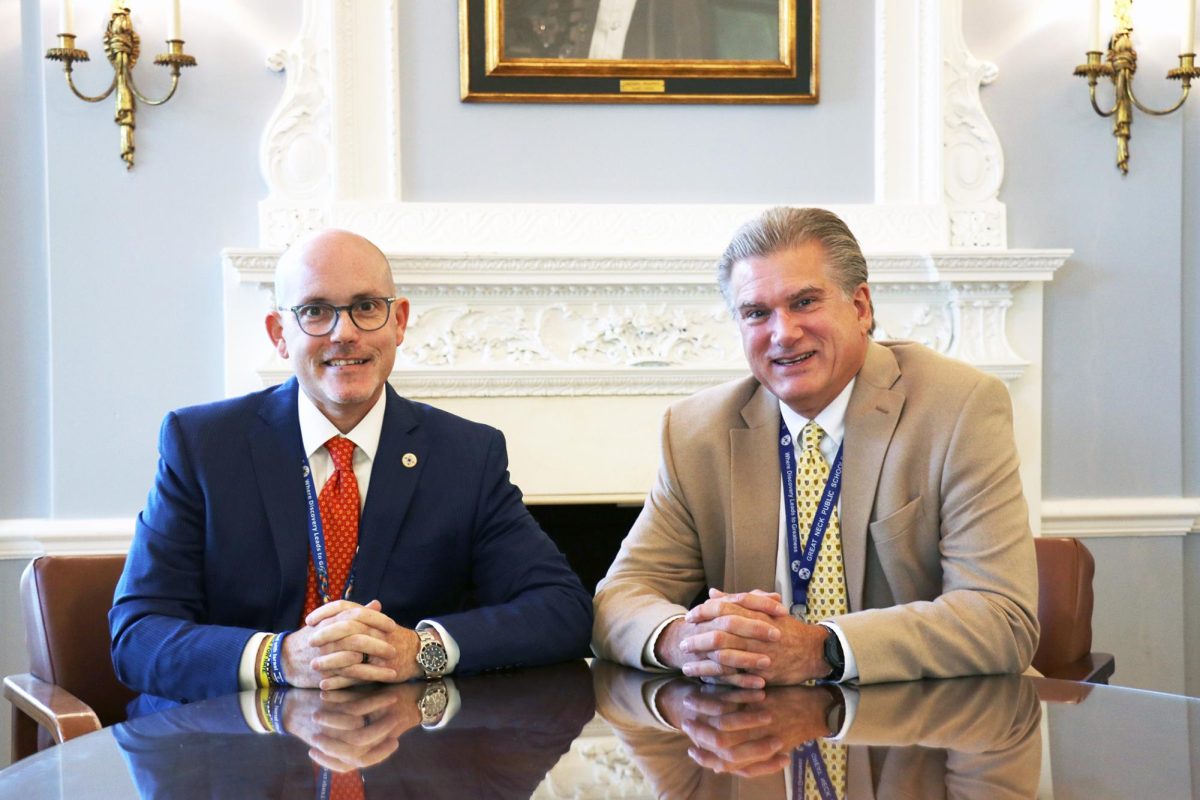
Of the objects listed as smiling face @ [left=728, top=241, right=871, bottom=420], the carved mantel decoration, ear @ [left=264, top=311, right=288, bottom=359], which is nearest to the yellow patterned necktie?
smiling face @ [left=728, top=241, right=871, bottom=420]

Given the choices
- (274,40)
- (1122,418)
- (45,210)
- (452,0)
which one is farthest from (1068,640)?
(45,210)

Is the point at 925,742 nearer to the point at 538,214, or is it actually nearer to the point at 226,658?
→ the point at 226,658

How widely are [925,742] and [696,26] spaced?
2.96 metres

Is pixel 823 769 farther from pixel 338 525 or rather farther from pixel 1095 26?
pixel 1095 26

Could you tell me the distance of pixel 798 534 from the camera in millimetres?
2242

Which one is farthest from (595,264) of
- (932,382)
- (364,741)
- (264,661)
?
(364,741)

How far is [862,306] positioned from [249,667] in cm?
124

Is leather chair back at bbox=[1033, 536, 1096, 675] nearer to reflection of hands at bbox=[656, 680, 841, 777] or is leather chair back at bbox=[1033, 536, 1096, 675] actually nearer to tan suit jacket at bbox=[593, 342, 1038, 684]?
tan suit jacket at bbox=[593, 342, 1038, 684]

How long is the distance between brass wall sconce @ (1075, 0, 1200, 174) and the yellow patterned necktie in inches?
93.3

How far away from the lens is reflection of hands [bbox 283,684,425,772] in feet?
4.76

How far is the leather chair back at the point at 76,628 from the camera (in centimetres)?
241

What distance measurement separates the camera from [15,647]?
12.8 feet

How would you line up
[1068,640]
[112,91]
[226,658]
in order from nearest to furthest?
[226,658]
[1068,640]
[112,91]

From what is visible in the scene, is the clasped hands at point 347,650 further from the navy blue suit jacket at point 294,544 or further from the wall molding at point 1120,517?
the wall molding at point 1120,517
